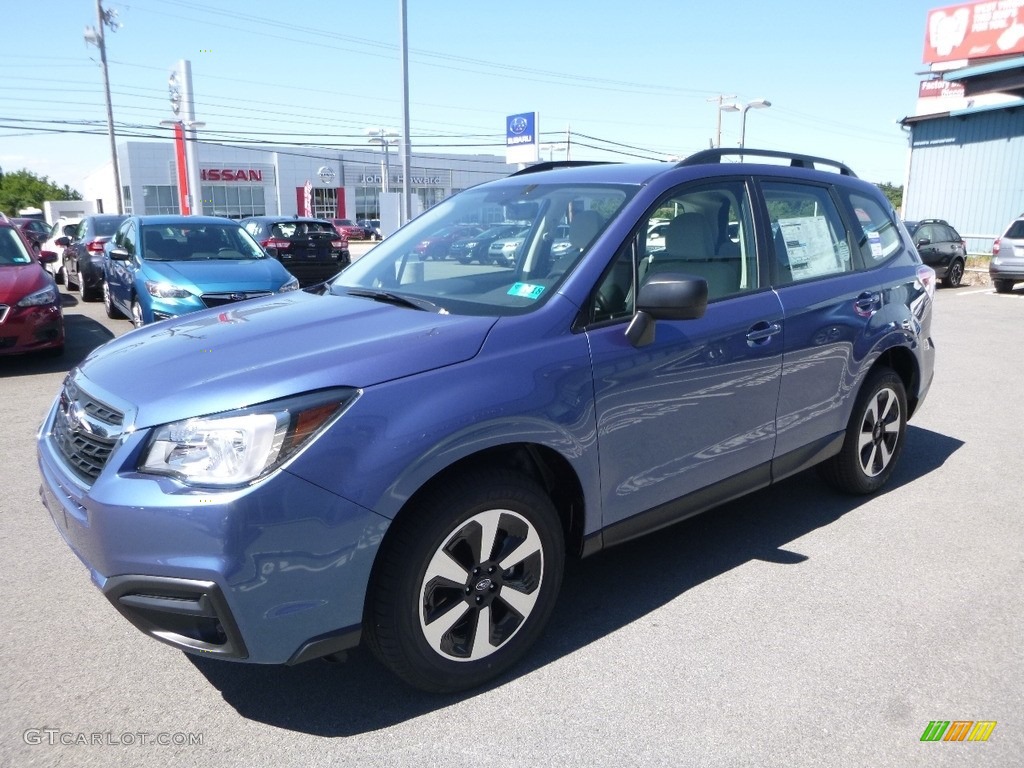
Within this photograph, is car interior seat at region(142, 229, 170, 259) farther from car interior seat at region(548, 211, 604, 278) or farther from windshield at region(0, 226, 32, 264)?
car interior seat at region(548, 211, 604, 278)

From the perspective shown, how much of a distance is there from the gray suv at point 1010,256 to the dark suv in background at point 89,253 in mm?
17783

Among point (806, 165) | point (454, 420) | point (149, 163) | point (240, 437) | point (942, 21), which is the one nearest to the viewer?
point (240, 437)

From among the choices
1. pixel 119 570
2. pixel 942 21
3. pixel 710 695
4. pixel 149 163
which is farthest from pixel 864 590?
pixel 149 163

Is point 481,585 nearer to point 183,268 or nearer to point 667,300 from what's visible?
point 667,300

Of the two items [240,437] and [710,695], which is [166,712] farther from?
[710,695]

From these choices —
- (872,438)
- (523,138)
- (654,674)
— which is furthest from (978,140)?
(654,674)

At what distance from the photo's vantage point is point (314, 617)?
244 centimetres

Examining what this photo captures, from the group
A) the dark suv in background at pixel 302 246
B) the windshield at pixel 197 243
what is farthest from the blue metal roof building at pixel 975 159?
the windshield at pixel 197 243

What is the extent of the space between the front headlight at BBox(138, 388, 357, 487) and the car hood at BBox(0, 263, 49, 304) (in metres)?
6.88

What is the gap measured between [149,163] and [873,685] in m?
69.4

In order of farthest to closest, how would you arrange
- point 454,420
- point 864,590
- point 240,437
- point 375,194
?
1. point 375,194
2. point 864,590
3. point 454,420
4. point 240,437

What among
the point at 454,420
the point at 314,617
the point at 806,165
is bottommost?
the point at 314,617

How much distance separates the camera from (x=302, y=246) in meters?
17.0

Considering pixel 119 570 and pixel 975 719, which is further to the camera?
pixel 975 719
